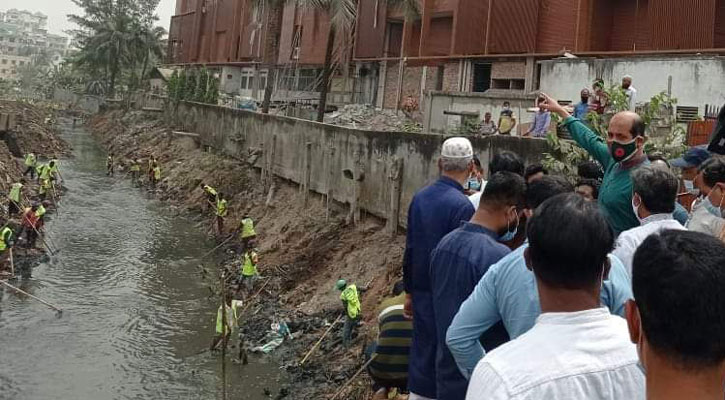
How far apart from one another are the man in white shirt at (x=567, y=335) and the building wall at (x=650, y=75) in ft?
41.5

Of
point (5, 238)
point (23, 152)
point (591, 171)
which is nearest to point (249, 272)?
point (5, 238)

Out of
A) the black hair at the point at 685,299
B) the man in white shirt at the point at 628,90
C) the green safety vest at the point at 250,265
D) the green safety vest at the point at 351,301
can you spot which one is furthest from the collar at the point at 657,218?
the green safety vest at the point at 250,265

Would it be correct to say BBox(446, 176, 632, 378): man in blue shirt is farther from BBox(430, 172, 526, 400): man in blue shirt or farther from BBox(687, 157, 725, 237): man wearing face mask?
BBox(687, 157, 725, 237): man wearing face mask

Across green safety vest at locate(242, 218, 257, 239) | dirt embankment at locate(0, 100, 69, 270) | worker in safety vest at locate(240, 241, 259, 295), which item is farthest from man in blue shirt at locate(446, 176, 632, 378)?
dirt embankment at locate(0, 100, 69, 270)

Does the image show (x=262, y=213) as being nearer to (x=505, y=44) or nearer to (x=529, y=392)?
(x=505, y=44)

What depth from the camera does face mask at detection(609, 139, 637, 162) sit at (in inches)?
162

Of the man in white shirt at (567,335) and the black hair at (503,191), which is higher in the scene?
A: the black hair at (503,191)

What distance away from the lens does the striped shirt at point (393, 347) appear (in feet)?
14.0

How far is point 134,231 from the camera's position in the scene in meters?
21.9

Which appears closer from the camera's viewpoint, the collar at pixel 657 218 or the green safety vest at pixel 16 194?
the collar at pixel 657 218

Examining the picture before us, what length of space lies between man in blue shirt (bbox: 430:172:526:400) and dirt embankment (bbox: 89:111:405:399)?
18.7ft

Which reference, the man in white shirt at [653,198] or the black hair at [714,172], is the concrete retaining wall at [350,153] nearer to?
the black hair at [714,172]

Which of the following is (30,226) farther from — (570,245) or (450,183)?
(570,245)

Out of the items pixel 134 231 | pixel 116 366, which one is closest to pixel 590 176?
pixel 116 366
